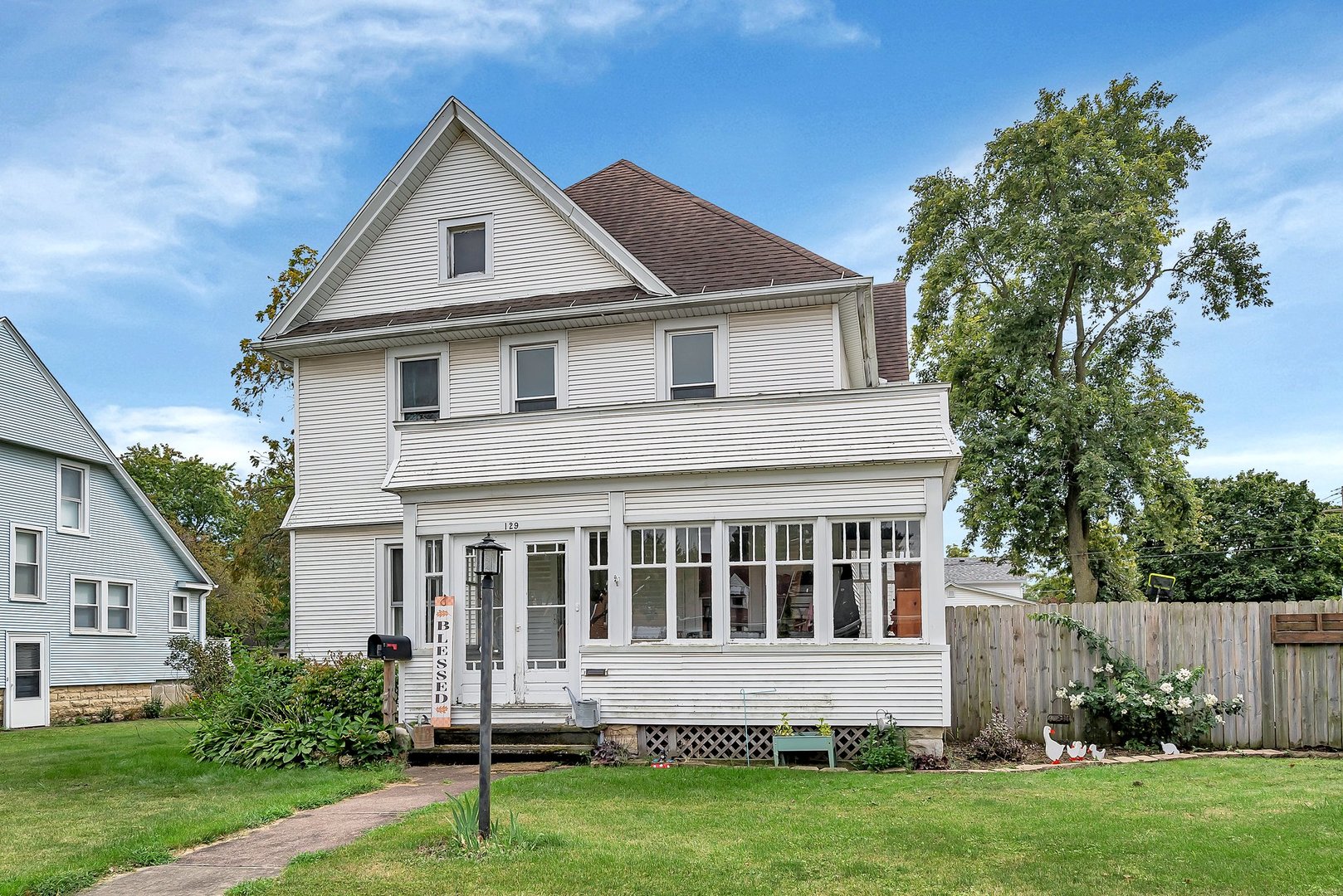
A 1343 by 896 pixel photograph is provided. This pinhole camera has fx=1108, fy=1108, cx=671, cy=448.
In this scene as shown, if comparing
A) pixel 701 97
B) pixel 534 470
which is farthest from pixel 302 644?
pixel 701 97

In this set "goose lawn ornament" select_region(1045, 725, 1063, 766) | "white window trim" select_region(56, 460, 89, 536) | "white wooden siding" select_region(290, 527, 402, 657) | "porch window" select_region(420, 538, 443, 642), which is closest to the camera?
"goose lawn ornament" select_region(1045, 725, 1063, 766)

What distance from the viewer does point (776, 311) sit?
17156mm

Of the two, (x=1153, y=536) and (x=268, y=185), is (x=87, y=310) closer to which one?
(x=268, y=185)

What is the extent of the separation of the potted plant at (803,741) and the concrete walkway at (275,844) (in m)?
3.74

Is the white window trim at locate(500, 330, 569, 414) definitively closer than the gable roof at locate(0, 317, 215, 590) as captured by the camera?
Yes

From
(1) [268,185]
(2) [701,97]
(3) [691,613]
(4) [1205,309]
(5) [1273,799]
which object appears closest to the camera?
(5) [1273,799]

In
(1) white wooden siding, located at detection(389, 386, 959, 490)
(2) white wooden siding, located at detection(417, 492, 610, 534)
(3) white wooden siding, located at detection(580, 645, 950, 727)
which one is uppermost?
(1) white wooden siding, located at detection(389, 386, 959, 490)

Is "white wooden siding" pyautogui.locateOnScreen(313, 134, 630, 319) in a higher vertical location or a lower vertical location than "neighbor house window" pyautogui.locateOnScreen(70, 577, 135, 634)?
higher

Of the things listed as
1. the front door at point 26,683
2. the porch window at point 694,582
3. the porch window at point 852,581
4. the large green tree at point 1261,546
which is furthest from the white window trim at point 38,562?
the large green tree at point 1261,546

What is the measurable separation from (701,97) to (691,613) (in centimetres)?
876

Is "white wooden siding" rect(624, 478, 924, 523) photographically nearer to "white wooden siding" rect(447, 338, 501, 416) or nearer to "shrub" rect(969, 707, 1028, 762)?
"shrub" rect(969, 707, 1028, 762)

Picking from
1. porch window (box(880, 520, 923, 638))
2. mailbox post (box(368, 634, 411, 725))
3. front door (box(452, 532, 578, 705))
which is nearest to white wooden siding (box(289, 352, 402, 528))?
mailbox post (box(368, 634, 411, 725))

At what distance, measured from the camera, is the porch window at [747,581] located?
1447 centimetres

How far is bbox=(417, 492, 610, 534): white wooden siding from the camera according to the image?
49.9 ft
